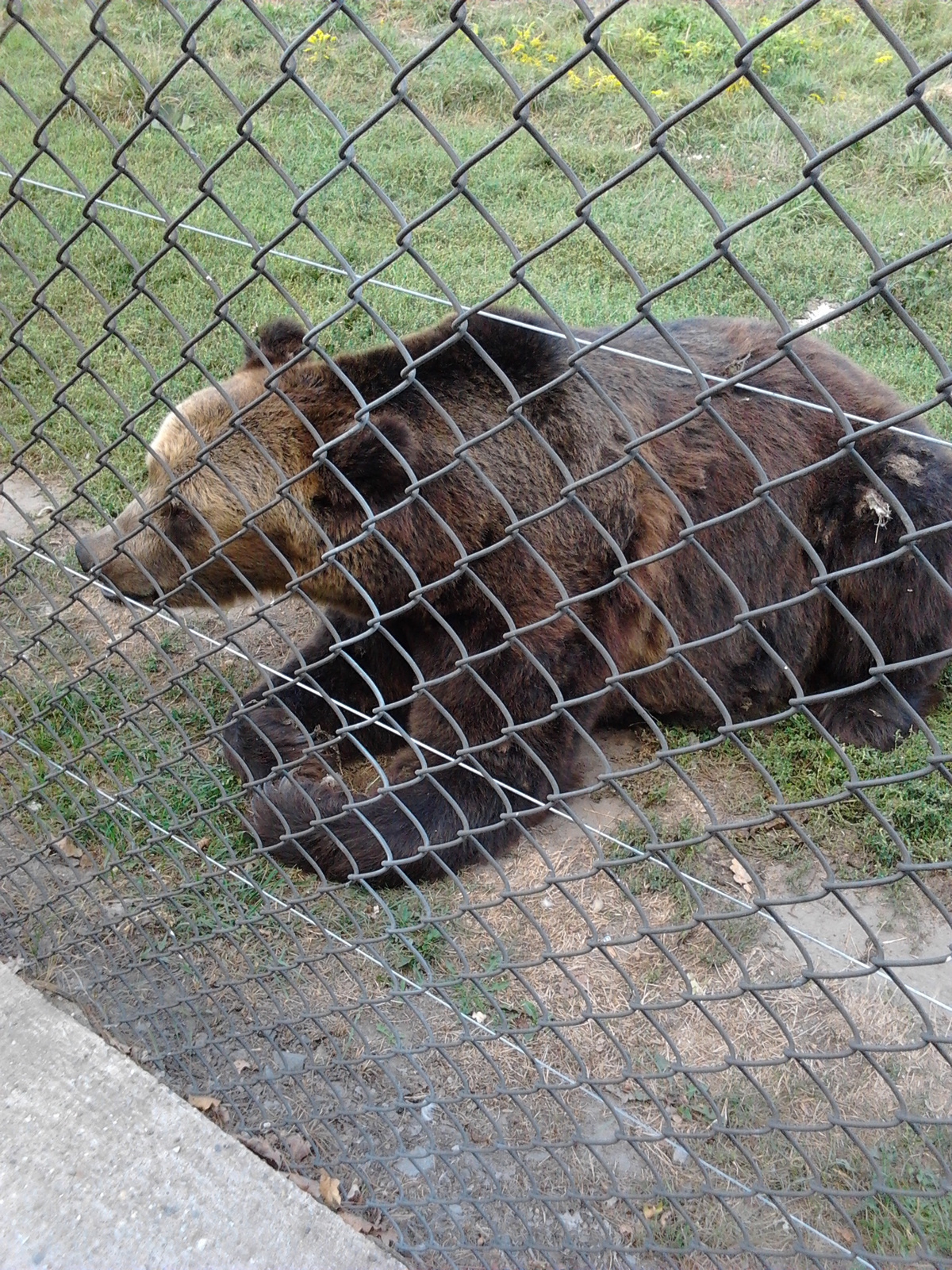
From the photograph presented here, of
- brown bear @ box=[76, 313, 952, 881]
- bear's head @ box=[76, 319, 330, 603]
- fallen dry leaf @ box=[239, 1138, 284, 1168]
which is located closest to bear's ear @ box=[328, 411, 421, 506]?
brown bear @ box=[76, 313, 952, 881]

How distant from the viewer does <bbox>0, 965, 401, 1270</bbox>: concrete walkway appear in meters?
1.90

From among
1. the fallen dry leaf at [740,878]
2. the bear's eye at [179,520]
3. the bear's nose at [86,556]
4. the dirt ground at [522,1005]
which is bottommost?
the fallen dry leaf at [740,878]

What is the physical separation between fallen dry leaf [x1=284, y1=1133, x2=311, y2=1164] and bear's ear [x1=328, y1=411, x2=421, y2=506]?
159 cm

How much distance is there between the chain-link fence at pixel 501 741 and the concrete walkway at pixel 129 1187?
26cm

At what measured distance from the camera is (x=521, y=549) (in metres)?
3.11

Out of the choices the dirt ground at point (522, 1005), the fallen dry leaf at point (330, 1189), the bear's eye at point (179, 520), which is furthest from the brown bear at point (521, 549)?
the fallen dry leaf at point (330, 1189)

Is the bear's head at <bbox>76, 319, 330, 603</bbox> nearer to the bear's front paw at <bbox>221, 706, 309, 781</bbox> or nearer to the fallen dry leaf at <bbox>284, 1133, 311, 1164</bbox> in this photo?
the bear's front paw at <bbox>221, 706, 309, 781</bbox>

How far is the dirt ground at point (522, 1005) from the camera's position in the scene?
2.14 m

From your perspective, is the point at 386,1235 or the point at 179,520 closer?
the point at 386,1235

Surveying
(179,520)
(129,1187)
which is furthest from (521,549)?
(129,1187)

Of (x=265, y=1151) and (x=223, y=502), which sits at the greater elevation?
(x=223, y=502)

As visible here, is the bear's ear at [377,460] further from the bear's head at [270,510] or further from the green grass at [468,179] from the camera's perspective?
the green grass at [468,179]

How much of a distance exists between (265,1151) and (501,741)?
1.23m

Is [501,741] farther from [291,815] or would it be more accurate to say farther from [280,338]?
[280,338]
